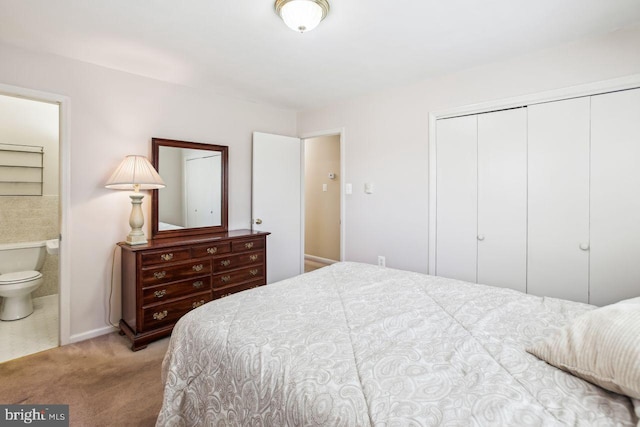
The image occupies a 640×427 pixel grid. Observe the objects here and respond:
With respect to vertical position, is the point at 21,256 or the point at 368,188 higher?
the point at 368,188

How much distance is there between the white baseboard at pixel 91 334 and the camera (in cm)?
258

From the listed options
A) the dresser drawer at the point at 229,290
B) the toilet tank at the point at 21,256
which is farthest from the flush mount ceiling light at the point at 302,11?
the toilet tank at the point at 21,256

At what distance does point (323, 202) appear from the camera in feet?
17.6

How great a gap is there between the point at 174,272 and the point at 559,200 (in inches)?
125

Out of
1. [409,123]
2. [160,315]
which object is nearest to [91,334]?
[160,315]

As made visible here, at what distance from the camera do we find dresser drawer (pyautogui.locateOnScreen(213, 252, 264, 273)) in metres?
2.95

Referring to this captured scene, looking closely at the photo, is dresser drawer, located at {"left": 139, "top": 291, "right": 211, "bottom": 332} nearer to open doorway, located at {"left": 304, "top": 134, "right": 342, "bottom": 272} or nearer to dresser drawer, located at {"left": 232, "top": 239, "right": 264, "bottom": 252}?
dresser drawer, located at {"left": 232, "top": 239, "right": 264, "bottom": 252}

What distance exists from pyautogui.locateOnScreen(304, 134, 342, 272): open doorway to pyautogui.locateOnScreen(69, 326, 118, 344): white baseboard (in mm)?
2829

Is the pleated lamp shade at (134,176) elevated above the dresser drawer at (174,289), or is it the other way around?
the pleated lamp shade at (134,176)

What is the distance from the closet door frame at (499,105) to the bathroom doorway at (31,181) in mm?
3985

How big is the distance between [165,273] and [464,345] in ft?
7.73

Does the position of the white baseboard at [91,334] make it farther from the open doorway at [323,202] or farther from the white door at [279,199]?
the open doorway at [323,202]

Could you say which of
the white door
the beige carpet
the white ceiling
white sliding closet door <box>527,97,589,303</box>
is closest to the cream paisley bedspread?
the beige carpet

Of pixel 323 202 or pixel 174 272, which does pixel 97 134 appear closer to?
pixel 174 272
